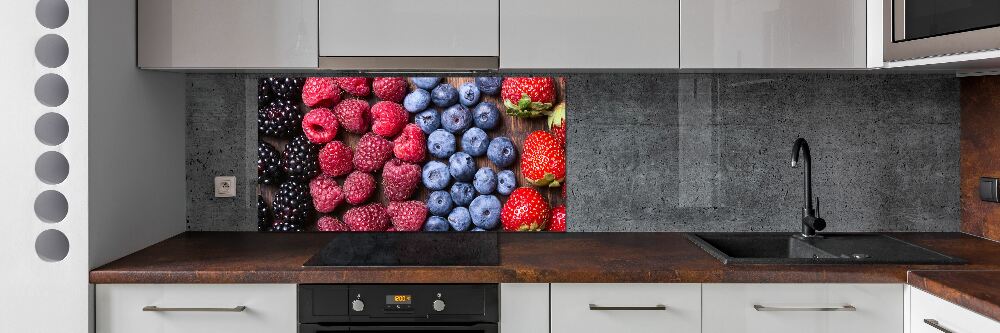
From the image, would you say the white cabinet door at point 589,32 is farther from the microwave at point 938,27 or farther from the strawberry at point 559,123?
the microwave at point 938,27

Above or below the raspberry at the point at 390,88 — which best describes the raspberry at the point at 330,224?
below

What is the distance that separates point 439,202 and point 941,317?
1411mm

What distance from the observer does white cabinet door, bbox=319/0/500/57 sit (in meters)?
2.08

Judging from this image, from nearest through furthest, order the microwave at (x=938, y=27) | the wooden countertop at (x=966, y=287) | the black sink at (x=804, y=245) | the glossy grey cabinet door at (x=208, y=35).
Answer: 1. the wooden countertop at (x=966, y=287)
2. the microwave at (x=938, y=27)
3. the glossy grey cabinet door at (x=208, y=35)
4. the black sink at (x=804, y=245)

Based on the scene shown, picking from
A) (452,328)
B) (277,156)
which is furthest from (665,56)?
(277,156)

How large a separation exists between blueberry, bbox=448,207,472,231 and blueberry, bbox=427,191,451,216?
3 cm

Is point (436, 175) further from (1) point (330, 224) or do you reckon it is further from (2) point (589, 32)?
(2) point (589, 32)

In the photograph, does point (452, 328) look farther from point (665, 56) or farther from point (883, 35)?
point (883, 35)

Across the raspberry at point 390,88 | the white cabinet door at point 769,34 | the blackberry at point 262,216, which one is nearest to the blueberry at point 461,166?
the raspberry at point 390,88

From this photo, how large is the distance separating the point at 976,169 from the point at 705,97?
0.86 m

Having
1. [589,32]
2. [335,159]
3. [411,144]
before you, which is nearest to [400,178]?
[411,144]

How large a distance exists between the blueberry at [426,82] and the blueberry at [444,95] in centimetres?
2

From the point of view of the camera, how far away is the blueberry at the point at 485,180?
241cm
